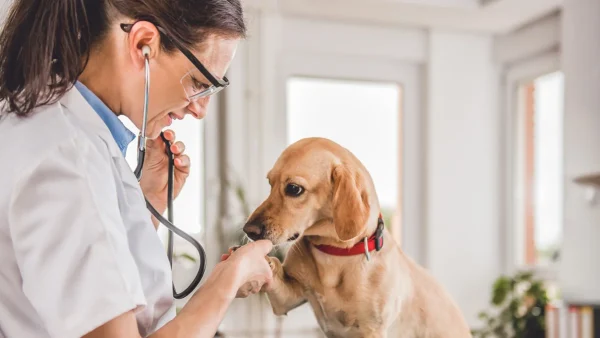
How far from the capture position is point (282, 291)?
91cm

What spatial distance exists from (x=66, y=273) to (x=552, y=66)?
3.74 metres

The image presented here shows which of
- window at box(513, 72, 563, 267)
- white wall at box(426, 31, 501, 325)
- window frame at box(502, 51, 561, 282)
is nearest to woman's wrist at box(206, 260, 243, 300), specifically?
window at box(513, 72, 563, 267)

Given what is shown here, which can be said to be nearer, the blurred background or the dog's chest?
the dog's chest

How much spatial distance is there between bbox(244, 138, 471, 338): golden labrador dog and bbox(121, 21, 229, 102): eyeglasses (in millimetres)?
175

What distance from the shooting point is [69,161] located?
66cm

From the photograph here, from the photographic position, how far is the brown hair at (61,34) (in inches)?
29.3

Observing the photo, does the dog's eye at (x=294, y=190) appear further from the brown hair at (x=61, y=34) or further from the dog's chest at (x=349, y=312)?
the brown hair at (x=61, y=34)

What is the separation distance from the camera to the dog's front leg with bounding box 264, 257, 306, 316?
2.97 feet

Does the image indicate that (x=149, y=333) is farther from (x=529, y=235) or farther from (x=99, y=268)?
(x=529, y=235)

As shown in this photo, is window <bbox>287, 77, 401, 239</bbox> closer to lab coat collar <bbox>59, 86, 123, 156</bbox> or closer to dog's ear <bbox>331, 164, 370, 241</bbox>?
dog's ear <bbox>331, 164, 370, 241</bbox>

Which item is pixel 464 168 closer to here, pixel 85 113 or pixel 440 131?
pixel 440 131

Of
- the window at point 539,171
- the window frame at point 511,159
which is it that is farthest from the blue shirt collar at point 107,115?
the window frame at point 511,159

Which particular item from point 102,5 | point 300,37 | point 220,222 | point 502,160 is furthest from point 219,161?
point 102,5

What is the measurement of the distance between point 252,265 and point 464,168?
3580mm
